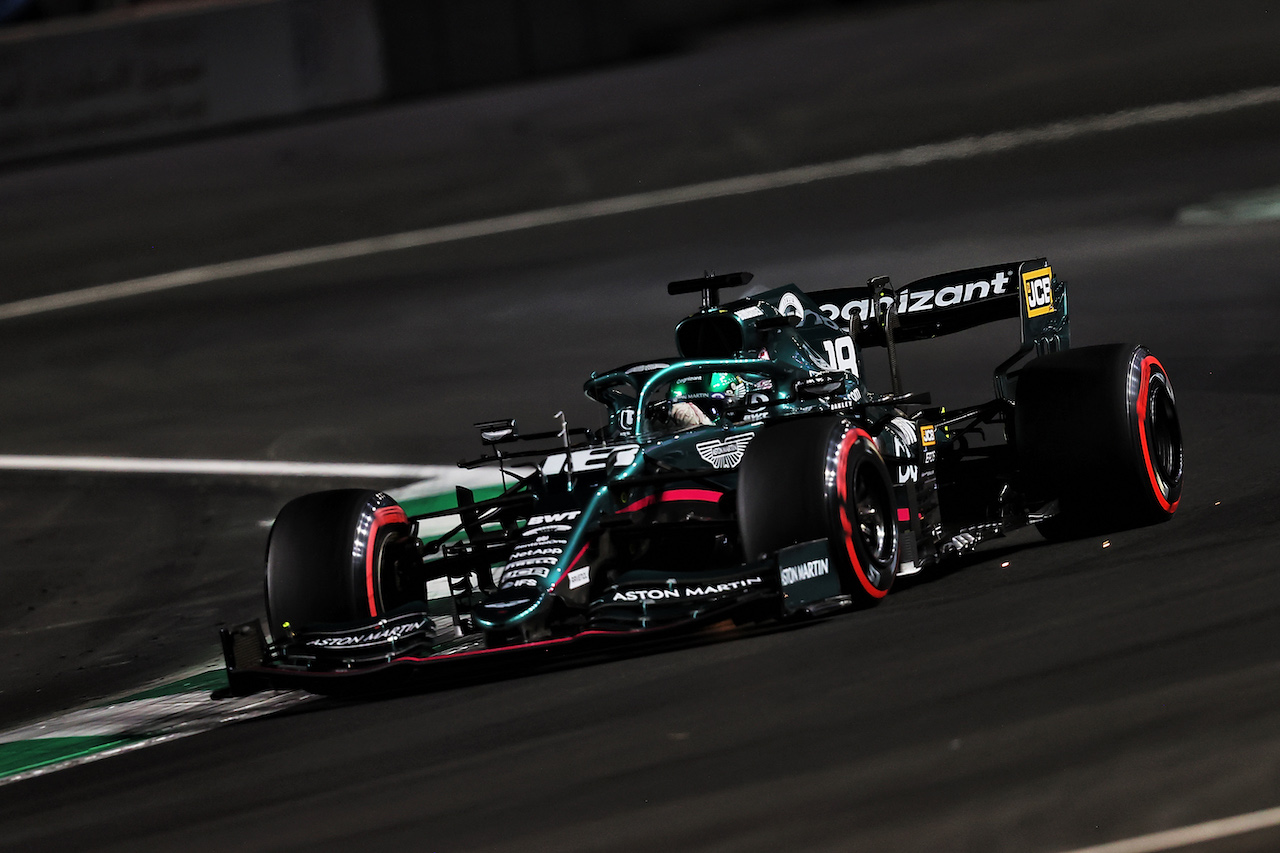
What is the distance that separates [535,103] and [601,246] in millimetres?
5323

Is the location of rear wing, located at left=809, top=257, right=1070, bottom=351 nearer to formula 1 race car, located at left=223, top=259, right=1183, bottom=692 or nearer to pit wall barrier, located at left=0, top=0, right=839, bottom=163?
formula 1 race car, located at left=223, top=259, right=1183, bottom=692

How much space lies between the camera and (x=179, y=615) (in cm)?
1091

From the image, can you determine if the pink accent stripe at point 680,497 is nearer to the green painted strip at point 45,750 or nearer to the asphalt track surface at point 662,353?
the asphalt track surface at point 662,353

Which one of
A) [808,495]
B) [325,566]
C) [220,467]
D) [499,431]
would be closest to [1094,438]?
[808,495]

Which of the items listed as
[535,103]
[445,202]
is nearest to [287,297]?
[445,202]

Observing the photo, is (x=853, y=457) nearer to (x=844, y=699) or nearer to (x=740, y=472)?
(x=740, y=472)

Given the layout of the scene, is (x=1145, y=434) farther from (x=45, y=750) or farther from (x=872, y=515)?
(x=45, y=750)

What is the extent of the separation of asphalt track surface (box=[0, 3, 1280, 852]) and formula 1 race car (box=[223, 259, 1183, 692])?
0.25m

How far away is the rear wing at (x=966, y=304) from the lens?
10.5 meters

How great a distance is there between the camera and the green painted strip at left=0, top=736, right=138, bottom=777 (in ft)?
25.8

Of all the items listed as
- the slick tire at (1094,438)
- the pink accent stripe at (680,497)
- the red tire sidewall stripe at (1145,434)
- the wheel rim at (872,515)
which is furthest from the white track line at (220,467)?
the red tire sidewall stripe at (1145,434)

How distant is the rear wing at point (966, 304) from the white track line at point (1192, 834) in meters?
5.76

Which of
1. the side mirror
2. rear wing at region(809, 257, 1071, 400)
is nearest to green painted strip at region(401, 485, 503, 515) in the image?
rear wing at region(809, 257, 1071, 400)

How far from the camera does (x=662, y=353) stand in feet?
52.9
